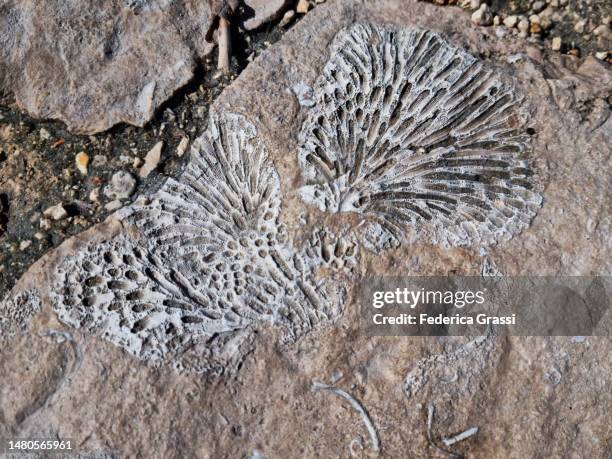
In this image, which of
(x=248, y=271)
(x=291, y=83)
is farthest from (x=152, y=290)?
(x=291, y=83)

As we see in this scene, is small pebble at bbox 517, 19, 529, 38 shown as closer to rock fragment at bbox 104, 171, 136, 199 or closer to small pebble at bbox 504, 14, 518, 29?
small pebble at bbox 504, 14, 518, 29

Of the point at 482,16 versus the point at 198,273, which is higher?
the point at 482,16

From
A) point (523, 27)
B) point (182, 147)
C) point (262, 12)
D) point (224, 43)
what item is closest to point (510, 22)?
point (523, 27)

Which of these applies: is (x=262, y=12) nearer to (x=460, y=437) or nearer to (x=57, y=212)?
(x=57, y=212)

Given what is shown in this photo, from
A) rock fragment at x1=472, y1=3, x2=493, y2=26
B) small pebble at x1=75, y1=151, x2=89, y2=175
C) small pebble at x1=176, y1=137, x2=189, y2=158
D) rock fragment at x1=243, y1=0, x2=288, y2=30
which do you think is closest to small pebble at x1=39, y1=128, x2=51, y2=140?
small pebble at x1=75, y1=151, x2=89, y2=175

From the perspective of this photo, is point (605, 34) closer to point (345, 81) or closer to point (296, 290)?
point (345, 81)

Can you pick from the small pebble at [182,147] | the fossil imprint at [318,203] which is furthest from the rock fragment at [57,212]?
the small pebble at [182,147]

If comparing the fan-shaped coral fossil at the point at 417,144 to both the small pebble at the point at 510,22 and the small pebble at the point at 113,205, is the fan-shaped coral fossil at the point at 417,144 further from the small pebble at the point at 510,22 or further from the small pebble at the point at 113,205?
the small pebble at the point at 113,205
